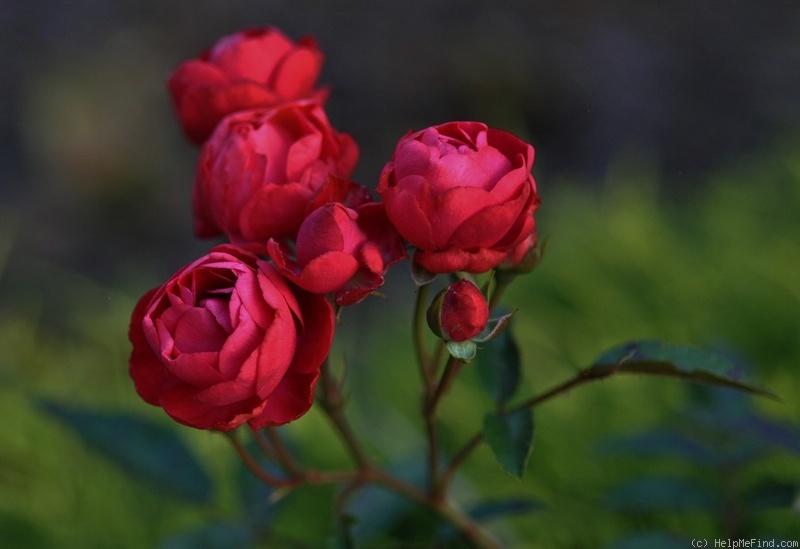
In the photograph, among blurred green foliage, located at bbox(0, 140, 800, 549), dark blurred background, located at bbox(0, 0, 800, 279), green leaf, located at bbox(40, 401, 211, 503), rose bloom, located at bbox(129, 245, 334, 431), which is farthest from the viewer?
dark blurred background, located at bbox(0, 0, 800, 279)

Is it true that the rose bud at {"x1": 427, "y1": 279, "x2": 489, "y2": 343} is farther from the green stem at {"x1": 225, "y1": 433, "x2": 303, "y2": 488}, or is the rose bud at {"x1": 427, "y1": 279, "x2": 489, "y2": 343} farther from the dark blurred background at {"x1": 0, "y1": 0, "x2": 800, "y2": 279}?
the dark blurred background at {"x1": 0, "y1": 0, "x2": 800, "y2": 279}

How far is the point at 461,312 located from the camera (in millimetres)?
637

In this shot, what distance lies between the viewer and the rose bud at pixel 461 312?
64 cm

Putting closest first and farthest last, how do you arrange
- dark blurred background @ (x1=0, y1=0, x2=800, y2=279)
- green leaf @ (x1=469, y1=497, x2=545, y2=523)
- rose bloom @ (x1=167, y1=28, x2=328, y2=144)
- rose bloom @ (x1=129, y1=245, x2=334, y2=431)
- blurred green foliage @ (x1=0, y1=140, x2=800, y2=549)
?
rose bloom @ (x1=129, y1=245, x2=334, y2=431) → rose bloom @ (x1=167, y1=28, x2=328, y2=144) → green leaf @ (x1=469, y1=497, x2=545, y2=523) → blurred green foliage @ (x1=0, y1=140, x2=800, y2=549) → dark blurred background @ (x1=0, y1=0, x2=800, y2=279)

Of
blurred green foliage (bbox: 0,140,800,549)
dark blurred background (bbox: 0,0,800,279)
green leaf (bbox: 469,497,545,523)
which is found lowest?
dark blurred background (bbox: 0,0,800,279)

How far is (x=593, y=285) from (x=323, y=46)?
7.41 ft

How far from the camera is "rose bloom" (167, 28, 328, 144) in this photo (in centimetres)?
81

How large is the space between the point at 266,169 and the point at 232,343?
17cm

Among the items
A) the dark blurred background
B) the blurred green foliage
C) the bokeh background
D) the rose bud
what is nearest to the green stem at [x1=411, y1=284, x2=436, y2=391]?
the rose bud

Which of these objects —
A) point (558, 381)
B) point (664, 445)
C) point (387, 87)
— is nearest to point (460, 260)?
point (664, 445)

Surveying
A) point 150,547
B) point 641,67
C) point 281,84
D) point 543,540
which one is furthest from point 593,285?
point 641,67

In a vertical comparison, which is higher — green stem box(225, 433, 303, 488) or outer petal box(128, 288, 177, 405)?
outer petal box(128, 288, 177, 405)

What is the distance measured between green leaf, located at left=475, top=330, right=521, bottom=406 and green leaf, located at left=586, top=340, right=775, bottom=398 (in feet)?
0.32

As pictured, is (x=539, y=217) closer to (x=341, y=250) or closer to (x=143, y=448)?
(x=143, y=448)
